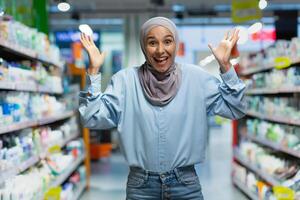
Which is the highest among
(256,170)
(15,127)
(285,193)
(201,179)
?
(15,127)

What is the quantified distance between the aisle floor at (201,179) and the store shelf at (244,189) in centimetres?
7

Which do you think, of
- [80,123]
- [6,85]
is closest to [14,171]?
[6,85]

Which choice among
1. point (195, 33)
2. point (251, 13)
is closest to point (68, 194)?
point (251, 13)

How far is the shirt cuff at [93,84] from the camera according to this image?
6.68 ft

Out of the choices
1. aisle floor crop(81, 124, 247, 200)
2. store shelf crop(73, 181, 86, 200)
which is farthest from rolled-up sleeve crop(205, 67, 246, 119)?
aisle floor crop(81, 124, 247, 200)

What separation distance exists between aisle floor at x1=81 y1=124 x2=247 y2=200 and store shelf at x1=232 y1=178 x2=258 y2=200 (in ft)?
0.24

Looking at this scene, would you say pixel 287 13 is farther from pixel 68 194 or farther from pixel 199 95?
pixel 199 95

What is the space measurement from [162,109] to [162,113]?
0.02 m

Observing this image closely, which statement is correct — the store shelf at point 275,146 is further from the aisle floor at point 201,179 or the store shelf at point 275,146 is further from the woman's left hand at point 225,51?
the woman's left hand at point 225,51

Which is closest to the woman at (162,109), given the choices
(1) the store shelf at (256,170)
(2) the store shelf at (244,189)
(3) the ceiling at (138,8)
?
(1) the store shelf at (256,170)

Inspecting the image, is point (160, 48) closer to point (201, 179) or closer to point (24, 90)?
point (24, 90)

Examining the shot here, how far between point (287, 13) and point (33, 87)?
976 centimetres

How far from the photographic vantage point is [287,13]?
12289mm

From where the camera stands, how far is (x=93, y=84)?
2.06 meters
